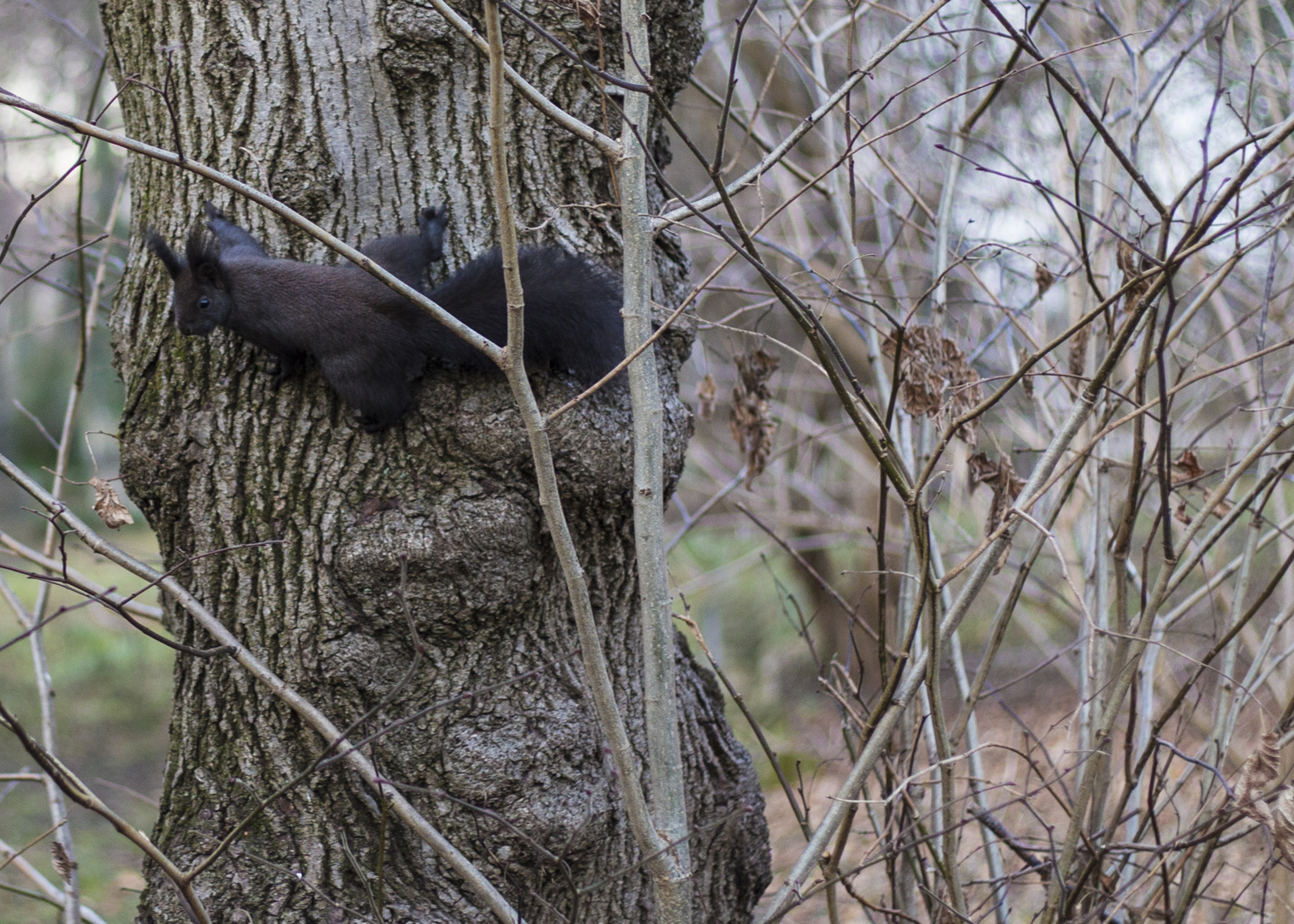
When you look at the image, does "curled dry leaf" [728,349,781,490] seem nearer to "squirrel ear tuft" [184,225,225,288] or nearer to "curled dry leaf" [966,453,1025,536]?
"curled dry leaf" [966,453,1025,536]

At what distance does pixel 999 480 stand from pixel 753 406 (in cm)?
57

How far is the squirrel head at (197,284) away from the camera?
1503 mm

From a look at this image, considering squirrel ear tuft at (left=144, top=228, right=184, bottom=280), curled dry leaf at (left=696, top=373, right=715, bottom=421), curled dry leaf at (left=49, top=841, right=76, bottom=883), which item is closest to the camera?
curled dry leaf at (left=49, top=841, right=76, bottom=883)

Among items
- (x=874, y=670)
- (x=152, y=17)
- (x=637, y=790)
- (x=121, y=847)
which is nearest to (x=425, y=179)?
(x=152, y=17)

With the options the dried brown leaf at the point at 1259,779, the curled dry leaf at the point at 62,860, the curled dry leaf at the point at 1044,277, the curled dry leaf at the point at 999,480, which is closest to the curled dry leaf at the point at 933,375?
the curled dry leaf at the point at 999,480

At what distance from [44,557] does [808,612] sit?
573 centimetres

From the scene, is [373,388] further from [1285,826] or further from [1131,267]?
[1285,826]

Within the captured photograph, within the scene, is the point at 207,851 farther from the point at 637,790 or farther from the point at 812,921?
the point at 812,921

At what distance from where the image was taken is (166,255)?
1.58 meters

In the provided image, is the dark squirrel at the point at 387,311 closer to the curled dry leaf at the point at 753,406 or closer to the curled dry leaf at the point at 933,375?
the curled dry leaf at the point at 753,406

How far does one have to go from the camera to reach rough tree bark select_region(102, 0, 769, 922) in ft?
4.83

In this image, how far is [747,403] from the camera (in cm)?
189

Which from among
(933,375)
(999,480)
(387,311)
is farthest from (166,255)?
(999,480)

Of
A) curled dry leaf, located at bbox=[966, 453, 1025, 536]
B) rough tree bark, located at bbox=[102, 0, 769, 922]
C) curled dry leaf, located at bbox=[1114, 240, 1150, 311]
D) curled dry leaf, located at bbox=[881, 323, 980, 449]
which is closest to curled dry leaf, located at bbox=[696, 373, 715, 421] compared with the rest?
rough tree bark, located at bbox=[102, 0, 769, 922]
